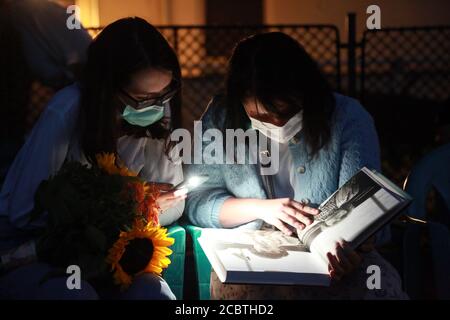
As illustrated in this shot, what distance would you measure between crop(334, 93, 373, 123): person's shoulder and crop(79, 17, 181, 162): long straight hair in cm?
75

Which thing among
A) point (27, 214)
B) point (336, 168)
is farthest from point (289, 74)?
point (27, 214)

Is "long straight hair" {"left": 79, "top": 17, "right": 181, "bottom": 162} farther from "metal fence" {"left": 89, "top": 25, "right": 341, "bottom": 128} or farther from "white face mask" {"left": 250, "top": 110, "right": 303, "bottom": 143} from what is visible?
"metal fence" {"left": 89, "top": 25, "right": 341, "bottom": 128}

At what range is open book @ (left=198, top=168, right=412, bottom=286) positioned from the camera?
7.68 feet

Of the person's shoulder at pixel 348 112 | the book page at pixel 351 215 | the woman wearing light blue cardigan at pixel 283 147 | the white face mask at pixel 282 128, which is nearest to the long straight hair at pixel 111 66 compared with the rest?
the woman wearing light blue cardigan at pixel 283 147

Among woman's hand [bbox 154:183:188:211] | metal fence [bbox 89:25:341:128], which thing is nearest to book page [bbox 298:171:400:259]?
woman's hand [bbox 154:183:188:211]

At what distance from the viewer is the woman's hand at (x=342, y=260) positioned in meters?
2.41

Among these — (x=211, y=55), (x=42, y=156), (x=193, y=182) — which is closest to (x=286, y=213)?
(x=193, y=182)

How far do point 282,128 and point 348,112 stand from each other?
301 mm

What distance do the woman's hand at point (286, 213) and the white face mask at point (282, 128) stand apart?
1.06ft

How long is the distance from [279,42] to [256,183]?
24.8 inches

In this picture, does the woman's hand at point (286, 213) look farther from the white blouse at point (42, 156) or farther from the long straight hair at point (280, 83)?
the white blouse at point (42, 156)
